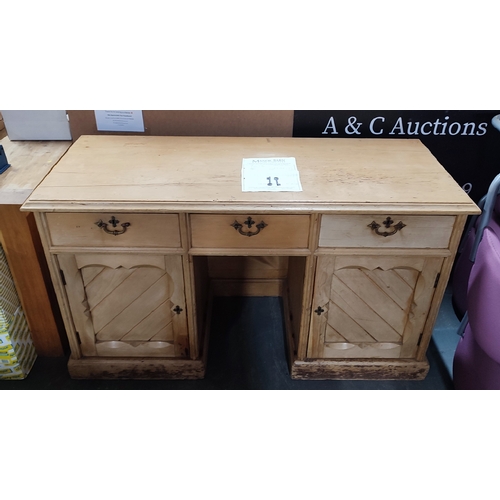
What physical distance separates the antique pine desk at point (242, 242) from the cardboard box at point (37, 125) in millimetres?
206

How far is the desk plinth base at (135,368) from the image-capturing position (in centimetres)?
163

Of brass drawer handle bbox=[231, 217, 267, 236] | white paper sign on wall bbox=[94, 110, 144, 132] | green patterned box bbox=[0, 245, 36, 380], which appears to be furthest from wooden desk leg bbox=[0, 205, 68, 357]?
brass drawer handle bbox=[231, 217, 267, 236]

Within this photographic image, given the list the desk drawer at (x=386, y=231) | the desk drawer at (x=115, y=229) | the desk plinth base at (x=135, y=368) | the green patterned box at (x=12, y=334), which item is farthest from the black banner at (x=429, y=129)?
the green patterned box at (x=12, y=334)

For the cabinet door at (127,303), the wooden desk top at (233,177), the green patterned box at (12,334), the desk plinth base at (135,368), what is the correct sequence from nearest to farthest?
the wooden desk top at (233,177) → the cabinet door at (127,303) → the green patterned box at (12,334) → the desk plinth base at (135,368)

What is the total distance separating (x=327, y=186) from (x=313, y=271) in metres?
0.28

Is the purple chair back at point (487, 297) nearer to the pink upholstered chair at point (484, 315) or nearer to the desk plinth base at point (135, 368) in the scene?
the pink upholstered chair at point (484, 315)

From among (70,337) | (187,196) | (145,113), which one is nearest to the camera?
(187,196)

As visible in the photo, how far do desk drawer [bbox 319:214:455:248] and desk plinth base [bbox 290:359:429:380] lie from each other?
52cm

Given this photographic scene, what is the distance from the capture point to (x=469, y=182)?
74.5 inches

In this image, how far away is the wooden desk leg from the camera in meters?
1.48

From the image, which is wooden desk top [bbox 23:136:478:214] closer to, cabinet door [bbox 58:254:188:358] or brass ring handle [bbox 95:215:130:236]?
brass ring handle [bbox 95:215:130:236]

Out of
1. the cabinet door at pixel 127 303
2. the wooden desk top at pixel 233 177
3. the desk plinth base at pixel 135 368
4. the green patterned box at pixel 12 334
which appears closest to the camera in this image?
Answer: the wooden desk top at pixel 233 177

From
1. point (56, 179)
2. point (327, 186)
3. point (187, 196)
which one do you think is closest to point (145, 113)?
point (56, 179)

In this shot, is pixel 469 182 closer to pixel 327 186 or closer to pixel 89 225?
pixel 327 186
